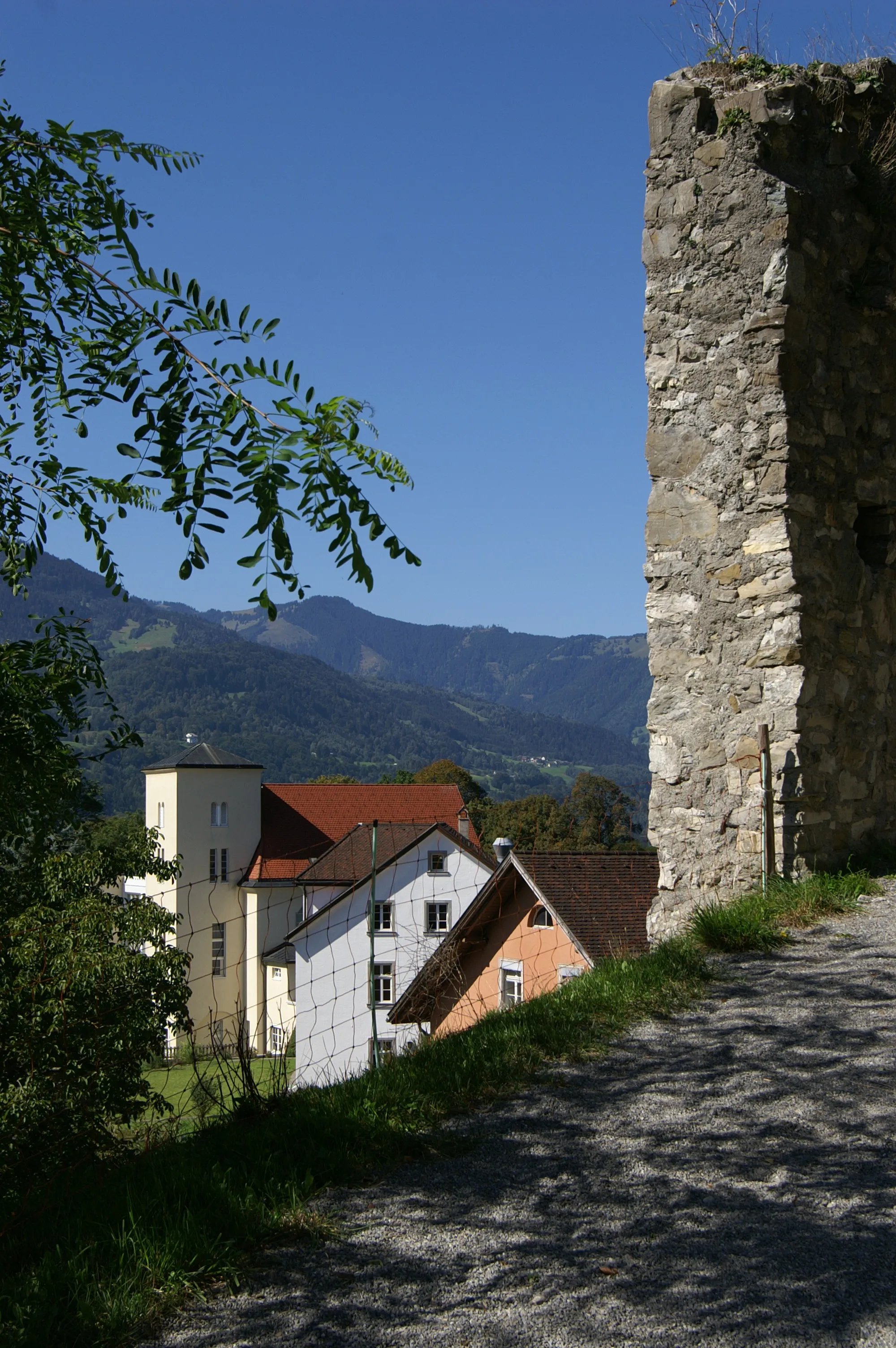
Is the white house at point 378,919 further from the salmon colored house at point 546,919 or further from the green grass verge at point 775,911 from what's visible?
the green grass verge at point 775,911

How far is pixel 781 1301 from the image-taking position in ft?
10.2

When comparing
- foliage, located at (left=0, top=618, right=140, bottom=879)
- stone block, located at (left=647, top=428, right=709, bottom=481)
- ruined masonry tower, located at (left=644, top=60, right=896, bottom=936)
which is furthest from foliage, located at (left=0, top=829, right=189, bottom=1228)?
stone block, located at (left=647, top=428, right=709, bottom=481)

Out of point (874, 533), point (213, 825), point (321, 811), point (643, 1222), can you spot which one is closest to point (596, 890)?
point (874, 533)

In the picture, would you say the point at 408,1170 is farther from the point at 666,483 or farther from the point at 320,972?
the point at 320,972

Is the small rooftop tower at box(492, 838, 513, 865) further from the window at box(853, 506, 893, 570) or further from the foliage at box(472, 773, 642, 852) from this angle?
the foliage at box(472, 773, 642, 852)

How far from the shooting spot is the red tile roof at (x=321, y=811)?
49.2 metres

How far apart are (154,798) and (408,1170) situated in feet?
158

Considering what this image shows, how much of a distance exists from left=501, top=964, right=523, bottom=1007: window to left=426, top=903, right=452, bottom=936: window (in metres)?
14.6

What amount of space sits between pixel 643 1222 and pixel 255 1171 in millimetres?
1330

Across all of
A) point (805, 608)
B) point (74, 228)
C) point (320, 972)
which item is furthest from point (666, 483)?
point (320, 972)

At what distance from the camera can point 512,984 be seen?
14.8 m

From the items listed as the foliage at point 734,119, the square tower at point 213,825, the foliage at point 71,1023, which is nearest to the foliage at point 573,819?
the square tower at point 213,825

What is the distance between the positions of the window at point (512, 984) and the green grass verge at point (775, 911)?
4.65 meters

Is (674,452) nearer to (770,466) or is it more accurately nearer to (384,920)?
(770,466)
